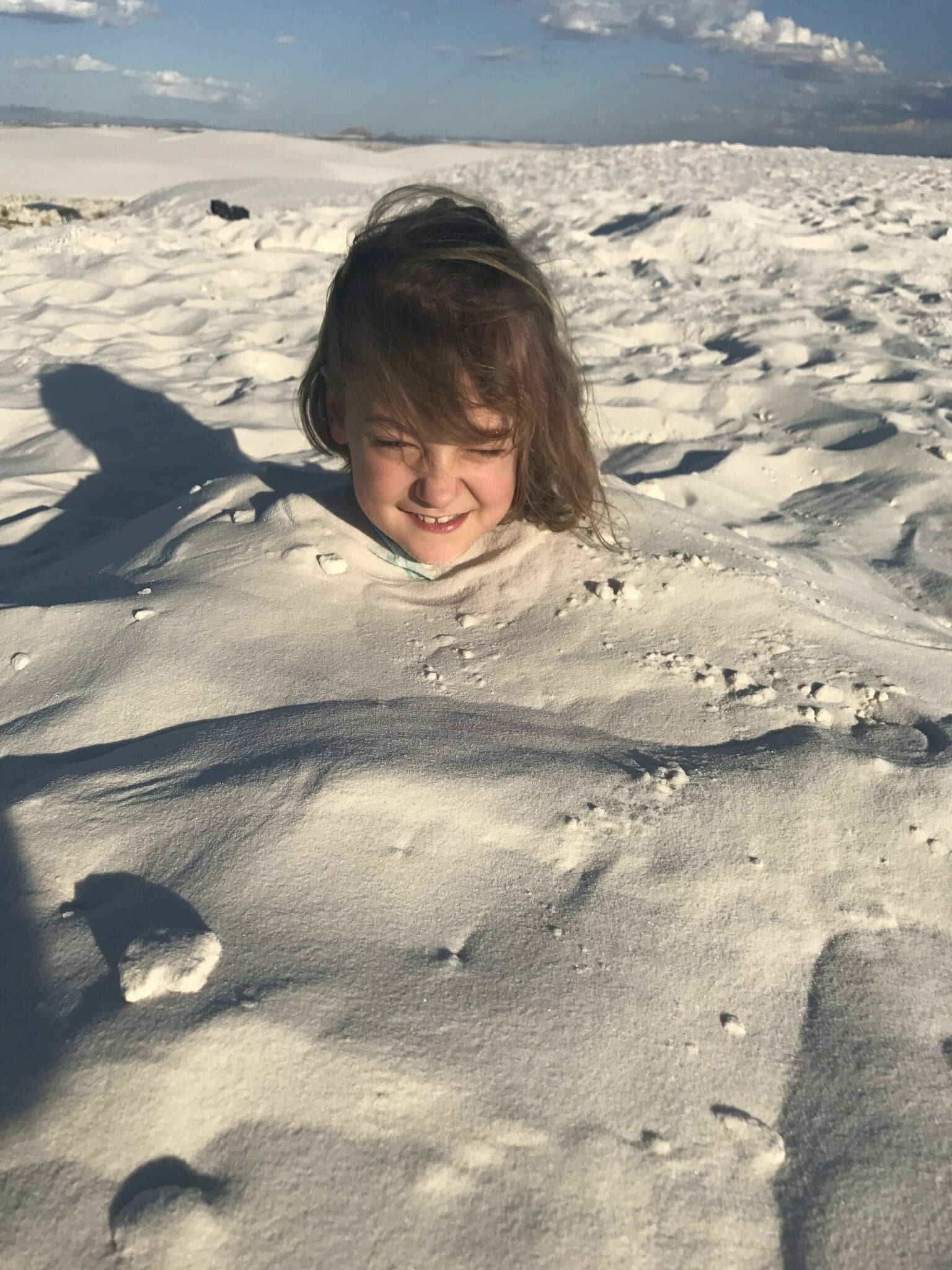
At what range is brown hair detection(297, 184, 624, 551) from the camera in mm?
1500

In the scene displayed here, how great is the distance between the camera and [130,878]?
3.34 feet

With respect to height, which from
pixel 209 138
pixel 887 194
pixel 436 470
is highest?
pixel 209 138

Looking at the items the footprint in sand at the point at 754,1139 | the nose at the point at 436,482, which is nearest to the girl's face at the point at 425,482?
the nose at the point at 436,482

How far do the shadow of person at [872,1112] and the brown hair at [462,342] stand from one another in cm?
98

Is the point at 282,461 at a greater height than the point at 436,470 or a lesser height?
lesser

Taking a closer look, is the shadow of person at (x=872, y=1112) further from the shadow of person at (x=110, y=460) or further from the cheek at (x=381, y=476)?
the shadow of person at (x=110, y=460)

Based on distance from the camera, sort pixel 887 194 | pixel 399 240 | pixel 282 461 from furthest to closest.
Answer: pixel 887 194
pixel 282 461
pixel 399 240

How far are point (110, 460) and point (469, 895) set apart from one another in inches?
94.0

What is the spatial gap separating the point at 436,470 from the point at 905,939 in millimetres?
1014

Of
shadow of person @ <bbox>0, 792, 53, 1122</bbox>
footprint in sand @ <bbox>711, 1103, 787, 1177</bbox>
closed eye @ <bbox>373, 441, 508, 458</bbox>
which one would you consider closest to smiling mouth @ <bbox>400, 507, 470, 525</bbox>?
closed eye @ <bbox>373, 441, 508, 458</bbox>

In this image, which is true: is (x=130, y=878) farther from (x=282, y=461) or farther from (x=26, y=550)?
(x=282, y=461)

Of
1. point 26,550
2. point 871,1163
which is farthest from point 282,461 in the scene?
point 871,1163

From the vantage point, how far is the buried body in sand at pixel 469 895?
0.77 m

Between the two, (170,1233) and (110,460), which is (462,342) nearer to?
(170,1233)
